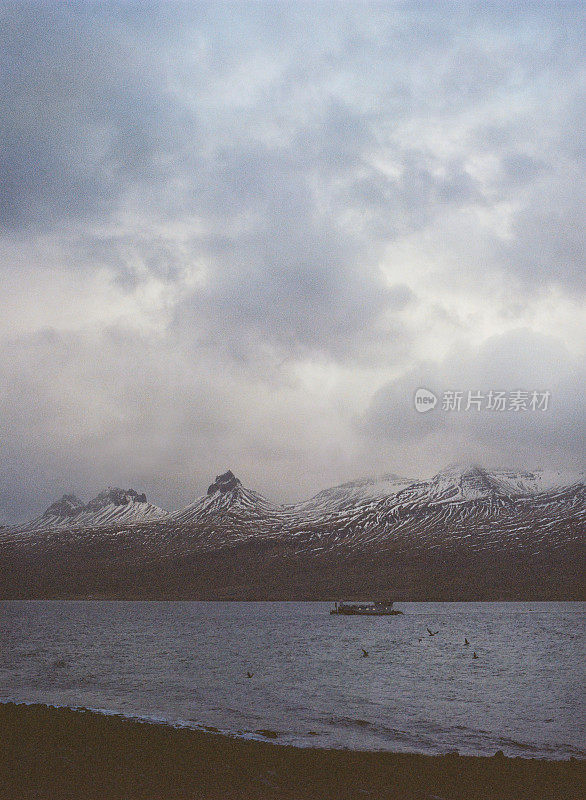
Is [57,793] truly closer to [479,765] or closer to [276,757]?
[276,757]

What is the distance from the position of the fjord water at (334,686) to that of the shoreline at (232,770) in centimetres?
488

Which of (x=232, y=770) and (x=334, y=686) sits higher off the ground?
(x=232, y=770)

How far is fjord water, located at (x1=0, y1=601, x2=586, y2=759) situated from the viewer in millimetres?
43656

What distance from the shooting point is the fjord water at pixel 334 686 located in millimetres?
43656

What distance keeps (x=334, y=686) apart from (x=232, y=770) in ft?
119

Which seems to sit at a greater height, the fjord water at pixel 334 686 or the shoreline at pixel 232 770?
the shoreline at pixel 232 770

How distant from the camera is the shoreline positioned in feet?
89.8

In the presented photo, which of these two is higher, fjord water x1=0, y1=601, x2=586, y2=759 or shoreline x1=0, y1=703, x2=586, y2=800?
shoreline x1=0, y1=703, x2=586, y2=800

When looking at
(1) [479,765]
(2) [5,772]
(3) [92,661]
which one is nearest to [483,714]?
(1) [479,765]

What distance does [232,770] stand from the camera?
30.9 metres

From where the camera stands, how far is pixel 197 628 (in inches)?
6220

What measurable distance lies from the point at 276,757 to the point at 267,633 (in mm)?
110047

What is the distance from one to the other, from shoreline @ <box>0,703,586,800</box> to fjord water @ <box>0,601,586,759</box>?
16.0 ft

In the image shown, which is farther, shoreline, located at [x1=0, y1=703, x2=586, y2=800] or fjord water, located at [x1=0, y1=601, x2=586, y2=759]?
fjord water, located at [x1=0, y1=601, x2=586, y2=759]
